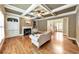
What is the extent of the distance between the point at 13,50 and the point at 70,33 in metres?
1.45

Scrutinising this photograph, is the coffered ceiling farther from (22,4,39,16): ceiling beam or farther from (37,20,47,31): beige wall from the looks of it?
(37,20,47,31): beige wall

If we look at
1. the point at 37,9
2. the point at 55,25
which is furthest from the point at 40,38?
the point at 37,9

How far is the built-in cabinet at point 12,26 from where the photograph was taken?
2114 mm

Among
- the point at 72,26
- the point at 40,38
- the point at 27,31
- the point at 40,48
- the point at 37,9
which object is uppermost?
the point at 37,9

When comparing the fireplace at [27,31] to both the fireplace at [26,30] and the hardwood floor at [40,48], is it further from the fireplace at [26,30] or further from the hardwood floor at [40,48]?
the hardwood floor at [40,48]

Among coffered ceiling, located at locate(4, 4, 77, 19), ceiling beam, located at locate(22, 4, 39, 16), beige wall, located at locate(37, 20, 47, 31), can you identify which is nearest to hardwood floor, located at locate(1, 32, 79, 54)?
beige wall, located at locate(37, 20, 47, 31)

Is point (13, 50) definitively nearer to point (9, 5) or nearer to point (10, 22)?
point (10, 22)

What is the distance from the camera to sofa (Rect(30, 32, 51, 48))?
2.13 metres

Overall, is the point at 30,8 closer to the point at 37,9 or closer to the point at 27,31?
the point at 37,9

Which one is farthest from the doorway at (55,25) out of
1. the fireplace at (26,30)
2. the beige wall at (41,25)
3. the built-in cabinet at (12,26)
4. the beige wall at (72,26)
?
the built-in cabinet at (12,26)

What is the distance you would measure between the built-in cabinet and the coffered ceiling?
156 millimetres

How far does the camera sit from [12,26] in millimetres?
2164

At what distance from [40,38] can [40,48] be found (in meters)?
0.26
